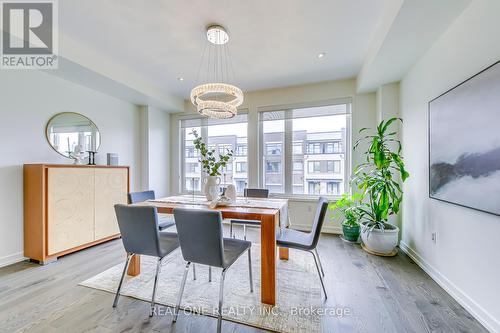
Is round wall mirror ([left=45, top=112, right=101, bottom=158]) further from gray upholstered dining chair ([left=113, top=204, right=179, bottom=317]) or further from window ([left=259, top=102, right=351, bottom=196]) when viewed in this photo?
window ([left=259, top=102, right=351, bottom=196])

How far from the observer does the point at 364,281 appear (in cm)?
213

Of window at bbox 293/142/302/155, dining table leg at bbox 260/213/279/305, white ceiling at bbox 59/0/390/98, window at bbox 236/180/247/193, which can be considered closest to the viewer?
dining table leg at bbox 260/213/279/305

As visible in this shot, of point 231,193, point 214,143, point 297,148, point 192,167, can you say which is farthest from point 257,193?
point 192,167

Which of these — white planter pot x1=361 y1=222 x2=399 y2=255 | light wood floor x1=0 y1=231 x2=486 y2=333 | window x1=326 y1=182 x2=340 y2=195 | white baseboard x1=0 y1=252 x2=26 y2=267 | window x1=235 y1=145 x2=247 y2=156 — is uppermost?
window x1=235 y1=145 x2=247 y2=156

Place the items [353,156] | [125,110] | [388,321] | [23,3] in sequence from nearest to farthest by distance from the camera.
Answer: [388,321]
[23,3]
[353,156]
[125,110]

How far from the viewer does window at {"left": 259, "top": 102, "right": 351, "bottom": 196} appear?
3867 mm

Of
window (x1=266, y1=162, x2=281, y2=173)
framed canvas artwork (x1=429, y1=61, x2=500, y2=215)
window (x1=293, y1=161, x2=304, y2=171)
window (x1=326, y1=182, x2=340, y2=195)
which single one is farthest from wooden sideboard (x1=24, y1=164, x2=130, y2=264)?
framed canvas artwork (x1=429, y1=61, x2=500, y2=215)

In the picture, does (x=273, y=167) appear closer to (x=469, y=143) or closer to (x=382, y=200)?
(x=382, y=200)

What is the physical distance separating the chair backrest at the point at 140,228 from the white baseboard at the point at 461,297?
8.22 ft

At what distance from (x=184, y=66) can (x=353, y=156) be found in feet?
10.5

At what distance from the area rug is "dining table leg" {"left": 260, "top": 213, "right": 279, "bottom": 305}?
0.30 feet

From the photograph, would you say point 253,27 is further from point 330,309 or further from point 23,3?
point 330,309

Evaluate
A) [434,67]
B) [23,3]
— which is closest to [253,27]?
[434,67]

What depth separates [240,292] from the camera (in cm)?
194
